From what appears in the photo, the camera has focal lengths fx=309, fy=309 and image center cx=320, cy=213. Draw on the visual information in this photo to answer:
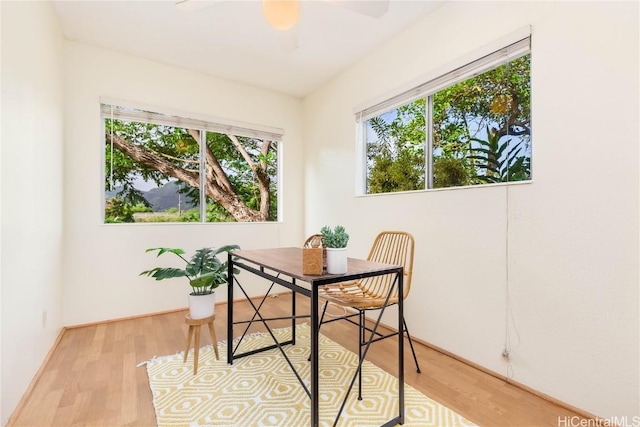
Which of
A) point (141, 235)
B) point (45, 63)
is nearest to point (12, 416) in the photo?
point (141, 235)

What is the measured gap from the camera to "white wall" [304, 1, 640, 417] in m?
1.42

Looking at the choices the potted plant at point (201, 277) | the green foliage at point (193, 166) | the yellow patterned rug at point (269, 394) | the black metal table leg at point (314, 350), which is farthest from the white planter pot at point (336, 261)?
the green foliage at point (193, 166)

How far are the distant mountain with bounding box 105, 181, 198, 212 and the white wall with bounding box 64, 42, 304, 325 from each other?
0.74 ft

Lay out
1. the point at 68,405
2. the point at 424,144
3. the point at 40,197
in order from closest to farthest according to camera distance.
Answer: the point at 68,405, the point at 40,197, the point at 424,144

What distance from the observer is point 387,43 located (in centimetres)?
268

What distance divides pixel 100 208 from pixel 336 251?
2.54 m

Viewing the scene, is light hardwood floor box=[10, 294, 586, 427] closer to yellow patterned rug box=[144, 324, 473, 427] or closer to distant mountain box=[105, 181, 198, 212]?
yellow patterned rug box=[144, 324, 473, 427]

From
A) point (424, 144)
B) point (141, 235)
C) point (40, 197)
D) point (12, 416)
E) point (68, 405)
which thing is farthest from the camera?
point (141, 235)

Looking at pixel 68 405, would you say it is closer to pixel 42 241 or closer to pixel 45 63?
pixel 42 241

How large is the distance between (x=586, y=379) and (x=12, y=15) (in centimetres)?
336

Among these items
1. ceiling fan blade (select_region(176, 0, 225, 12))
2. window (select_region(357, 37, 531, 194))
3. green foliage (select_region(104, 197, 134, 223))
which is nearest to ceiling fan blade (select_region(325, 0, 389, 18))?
ceiling fan blade (select_region(176, 0, 225, 12))

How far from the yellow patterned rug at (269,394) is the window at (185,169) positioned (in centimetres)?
167

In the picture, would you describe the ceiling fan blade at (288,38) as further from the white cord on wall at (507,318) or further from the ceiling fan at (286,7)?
the white cord on wall at (507,318)

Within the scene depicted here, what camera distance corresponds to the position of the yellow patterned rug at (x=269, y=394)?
1478mm
